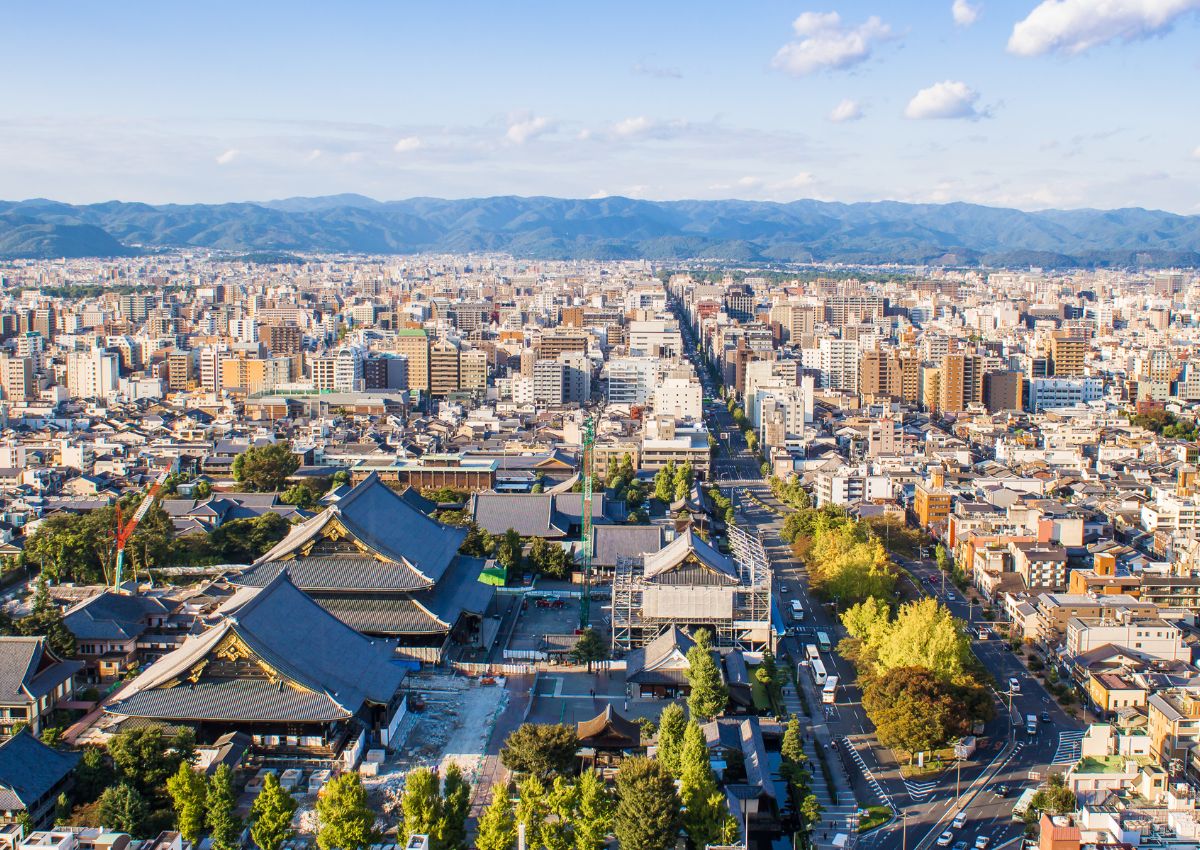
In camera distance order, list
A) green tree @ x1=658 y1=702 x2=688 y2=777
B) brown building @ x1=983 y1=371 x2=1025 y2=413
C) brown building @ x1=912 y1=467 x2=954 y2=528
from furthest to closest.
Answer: brown building @ x1=983 y1=371 x2=1025 y2=413 < brown building @ x1=912 y1=467 x2=954 y2=528 < green tree @ x1=658 y1=702 x2=688 y2=777

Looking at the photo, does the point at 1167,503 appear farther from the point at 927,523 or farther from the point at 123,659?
the point at 123,659

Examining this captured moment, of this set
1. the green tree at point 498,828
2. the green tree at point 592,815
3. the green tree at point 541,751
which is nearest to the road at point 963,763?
the green tree at point 592,815

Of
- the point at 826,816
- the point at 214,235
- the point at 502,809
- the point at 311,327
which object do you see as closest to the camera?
the point at 502,809

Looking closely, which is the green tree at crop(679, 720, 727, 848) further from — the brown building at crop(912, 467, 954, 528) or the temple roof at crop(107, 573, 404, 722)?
the brown building at crop(912, 467, 954, 528)

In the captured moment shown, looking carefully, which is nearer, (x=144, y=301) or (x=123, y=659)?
(x=123, y=659)

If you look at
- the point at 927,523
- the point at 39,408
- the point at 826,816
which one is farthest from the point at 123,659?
the point at 39,408

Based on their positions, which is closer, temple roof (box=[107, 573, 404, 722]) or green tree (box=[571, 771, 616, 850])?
green tree (box=[571, 771, 616, 850])

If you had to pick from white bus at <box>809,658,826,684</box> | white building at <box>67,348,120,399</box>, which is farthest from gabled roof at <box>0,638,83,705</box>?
white building at <box>67,348,120,399</box>
